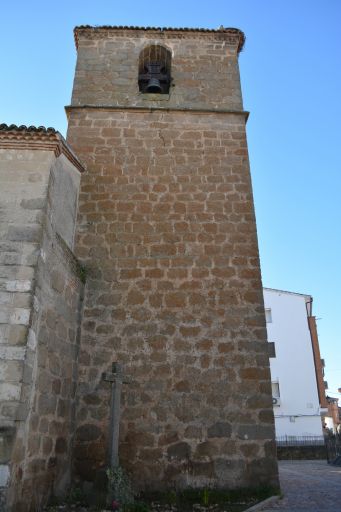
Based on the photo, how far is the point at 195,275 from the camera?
22.7 ft

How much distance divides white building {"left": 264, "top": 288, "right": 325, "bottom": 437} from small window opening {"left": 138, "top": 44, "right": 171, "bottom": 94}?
17.2 meters

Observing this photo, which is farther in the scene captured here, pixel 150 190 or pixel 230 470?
pixel 150 190

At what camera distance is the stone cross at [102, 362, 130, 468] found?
5.19 m

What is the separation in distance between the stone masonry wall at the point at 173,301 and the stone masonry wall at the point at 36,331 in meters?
0.60

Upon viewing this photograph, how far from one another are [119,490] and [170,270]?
10.4 ft

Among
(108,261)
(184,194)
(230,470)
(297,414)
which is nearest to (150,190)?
(184,194)

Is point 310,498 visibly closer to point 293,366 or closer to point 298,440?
point 298,440

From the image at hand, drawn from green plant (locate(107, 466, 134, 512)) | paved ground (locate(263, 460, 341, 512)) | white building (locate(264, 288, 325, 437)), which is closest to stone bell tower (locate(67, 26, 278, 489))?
paved ground (locate(263, 460, 341, 512))

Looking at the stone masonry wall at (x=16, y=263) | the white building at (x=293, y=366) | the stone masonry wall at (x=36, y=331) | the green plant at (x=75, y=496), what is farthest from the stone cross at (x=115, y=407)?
the white building at (x=293, y=366)

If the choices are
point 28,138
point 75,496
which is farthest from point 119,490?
point 28,138

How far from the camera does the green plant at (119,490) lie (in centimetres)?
485

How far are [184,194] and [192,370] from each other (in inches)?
119

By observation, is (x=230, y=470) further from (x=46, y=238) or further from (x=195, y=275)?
(x=46, y=238)

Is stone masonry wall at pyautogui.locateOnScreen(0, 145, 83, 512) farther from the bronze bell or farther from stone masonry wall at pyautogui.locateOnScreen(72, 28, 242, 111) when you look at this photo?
the bronze bell
